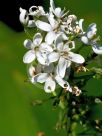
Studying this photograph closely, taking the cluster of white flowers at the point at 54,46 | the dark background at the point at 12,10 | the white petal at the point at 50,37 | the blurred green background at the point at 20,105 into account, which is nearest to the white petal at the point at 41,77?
the cluster of white flowers at the point at 54,46

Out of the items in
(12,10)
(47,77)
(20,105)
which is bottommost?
(20,105)

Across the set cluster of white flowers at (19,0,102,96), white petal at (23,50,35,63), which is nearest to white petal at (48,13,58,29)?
cluster of white flowers at (19,0,102,96)

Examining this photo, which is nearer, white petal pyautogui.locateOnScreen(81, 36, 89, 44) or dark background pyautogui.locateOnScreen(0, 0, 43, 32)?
white petal pyautogui.locateOnScreen(81, 36, 89, 44)

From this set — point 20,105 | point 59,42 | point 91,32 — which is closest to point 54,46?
point 59,42

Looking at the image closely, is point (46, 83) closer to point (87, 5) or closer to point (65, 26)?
point (65, 26)

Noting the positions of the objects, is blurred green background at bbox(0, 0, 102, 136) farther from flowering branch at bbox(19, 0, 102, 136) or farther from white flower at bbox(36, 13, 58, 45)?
white flower at bbox(36, 13, 58, 45)

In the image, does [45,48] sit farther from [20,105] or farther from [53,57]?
[20,105]
